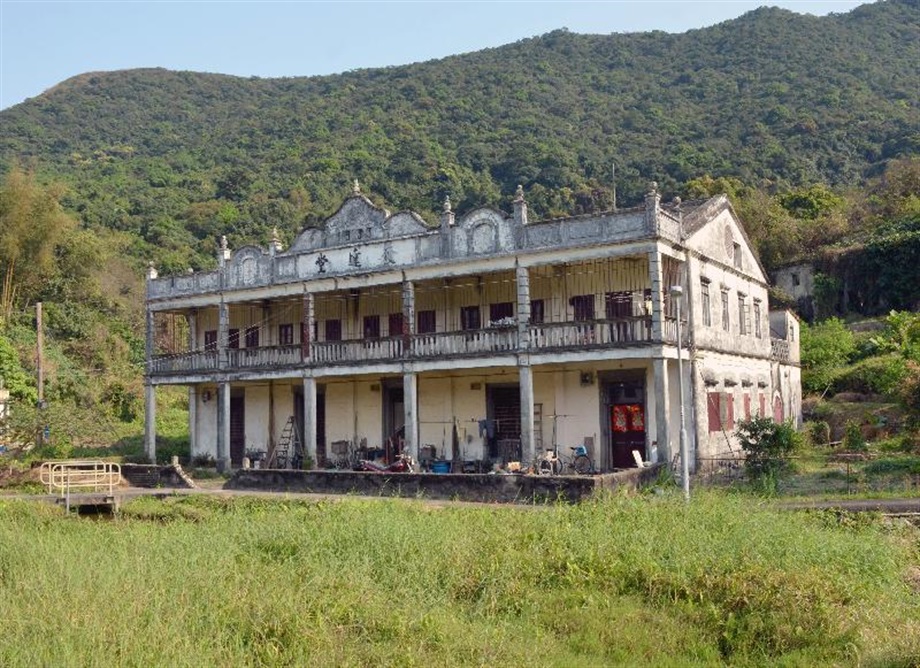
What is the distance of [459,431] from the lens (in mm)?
28547

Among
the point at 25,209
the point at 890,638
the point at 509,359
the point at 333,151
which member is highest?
the point at 333,151

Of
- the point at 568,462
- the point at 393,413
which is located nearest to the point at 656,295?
the point at 568,462

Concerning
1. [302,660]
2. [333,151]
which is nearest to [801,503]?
[302,660]

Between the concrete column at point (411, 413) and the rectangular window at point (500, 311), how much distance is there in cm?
294

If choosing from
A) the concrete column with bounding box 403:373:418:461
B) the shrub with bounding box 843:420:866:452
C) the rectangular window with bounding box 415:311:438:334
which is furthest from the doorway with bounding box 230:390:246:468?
the shrub with bounding box 843:420:866:452

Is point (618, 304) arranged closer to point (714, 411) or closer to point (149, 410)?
point (714, 411)

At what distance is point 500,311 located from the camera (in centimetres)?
2791

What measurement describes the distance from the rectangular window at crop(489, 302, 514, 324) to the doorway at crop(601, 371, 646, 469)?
352 cm

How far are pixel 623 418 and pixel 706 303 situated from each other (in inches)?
157

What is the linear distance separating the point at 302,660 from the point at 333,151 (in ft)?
205

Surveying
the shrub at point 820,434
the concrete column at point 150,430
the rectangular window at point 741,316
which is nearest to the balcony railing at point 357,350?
the concrete column at point 150,430

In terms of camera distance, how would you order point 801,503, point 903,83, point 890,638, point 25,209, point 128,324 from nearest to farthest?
point 890,638 < point 801,503 < point 25,209 < point 128,324 < point 903,83

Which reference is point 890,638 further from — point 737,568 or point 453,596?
point 453,596

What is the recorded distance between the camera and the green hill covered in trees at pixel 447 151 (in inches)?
1774
